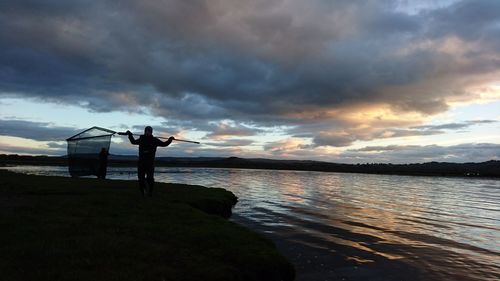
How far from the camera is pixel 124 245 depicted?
1120cm

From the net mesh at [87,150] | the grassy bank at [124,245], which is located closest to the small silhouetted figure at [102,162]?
the net mesh at [87,150]

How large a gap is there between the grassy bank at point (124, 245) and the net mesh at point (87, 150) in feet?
66.7

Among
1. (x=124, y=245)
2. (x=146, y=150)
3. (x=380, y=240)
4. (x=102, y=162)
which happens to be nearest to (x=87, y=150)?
(x=102, y=162)

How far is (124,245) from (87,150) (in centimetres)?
3100

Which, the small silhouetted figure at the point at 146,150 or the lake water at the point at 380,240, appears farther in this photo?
the small silhouetted figure at the point at 146,150

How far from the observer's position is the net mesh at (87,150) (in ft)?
124

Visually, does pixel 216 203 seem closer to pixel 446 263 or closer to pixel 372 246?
pixel 372 246

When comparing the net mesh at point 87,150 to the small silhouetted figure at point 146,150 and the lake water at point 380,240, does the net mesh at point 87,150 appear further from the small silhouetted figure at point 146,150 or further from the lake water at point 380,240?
the small silhouetted figure at point 146,150

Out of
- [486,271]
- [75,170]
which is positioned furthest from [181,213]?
[75,170]

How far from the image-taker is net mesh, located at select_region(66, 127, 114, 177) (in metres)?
37.9

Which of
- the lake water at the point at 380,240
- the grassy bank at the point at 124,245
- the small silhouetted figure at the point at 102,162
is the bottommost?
the lake water at the point at 380,240

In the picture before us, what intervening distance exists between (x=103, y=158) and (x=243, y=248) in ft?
94.5

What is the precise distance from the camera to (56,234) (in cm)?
1194

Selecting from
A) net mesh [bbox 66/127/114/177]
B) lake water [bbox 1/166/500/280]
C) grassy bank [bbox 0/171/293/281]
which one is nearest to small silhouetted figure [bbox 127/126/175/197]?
grassy bank [bbox 0/171/293/281]
